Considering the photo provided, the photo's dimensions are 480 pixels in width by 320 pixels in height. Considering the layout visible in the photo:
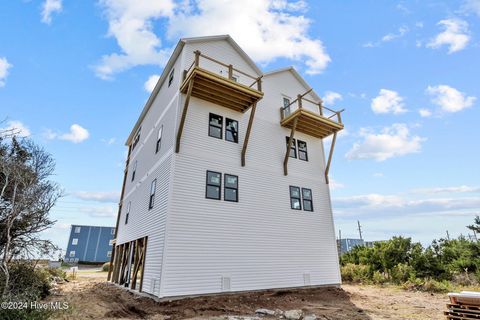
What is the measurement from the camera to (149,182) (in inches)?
491

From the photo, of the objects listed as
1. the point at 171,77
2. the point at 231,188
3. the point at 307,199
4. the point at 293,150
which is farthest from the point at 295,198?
the point at 171,77

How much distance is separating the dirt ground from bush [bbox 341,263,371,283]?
4358 millimetres

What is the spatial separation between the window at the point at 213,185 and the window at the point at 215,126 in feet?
5.89

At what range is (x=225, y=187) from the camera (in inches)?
423

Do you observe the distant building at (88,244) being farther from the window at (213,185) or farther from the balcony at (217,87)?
the balcony at (217,87)

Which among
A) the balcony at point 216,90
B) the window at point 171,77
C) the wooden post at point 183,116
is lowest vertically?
the wooden post at point 183,116

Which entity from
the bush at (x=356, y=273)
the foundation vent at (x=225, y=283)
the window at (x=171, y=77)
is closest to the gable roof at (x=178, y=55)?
the window at (x=171, y=77)

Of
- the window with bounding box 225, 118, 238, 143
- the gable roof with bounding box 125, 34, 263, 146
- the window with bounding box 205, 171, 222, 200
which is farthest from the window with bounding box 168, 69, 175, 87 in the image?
the window with bounding box 205, 171, 222, 200

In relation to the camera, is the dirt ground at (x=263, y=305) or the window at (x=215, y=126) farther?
the window at (x=215, y=126)

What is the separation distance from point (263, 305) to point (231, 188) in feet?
14.9

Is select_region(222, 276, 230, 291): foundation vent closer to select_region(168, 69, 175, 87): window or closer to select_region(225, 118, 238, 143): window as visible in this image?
select_region(225, 118, 238, 143): window

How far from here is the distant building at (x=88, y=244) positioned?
44534 millimetres

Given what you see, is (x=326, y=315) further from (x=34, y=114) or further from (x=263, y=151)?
(x=34, y=114)

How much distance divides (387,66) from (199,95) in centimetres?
841
